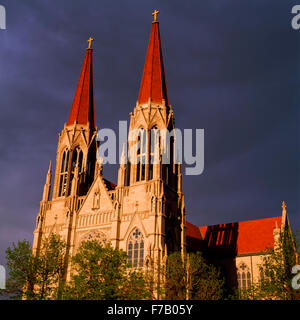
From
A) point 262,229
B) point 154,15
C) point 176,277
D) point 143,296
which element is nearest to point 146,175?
point 176,277

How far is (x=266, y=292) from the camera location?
28.8 m

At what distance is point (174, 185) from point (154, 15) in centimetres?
2649

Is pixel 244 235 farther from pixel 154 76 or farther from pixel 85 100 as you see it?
pixel 85 100

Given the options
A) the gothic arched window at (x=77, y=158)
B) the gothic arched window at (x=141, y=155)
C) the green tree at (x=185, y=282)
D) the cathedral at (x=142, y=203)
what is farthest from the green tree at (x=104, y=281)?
the gothic arched window at (x=77, y=158)

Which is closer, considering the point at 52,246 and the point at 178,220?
the point at 52,246

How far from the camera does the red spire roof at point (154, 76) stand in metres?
46.6

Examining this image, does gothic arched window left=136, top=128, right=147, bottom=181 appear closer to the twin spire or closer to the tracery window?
the twin spire

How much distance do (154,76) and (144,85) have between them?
5.69ft

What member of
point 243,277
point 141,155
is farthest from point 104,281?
point 243,277

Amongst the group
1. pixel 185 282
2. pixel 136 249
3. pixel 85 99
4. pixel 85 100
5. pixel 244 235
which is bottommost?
pixel 185 282

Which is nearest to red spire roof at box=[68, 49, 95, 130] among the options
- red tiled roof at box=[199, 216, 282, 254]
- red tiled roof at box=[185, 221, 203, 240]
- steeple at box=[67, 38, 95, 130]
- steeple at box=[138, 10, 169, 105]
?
steeple at box=[67, 38, 95, 130]

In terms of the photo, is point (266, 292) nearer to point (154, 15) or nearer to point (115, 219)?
point (115, 219)

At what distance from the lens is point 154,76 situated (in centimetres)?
4825
